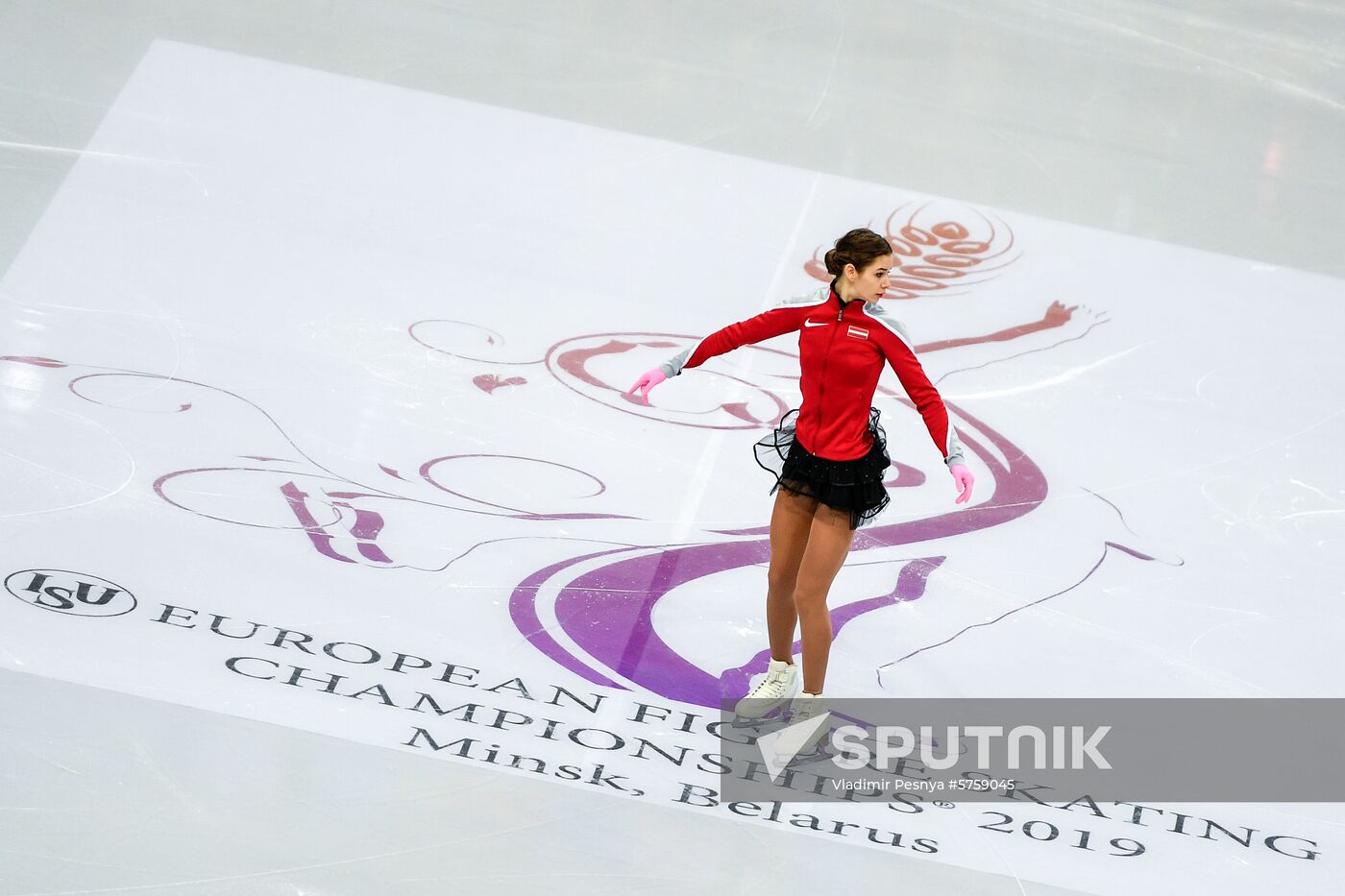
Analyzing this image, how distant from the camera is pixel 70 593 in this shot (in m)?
3.63

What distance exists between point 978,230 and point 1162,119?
46.8 inches

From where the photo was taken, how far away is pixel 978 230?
526 cm

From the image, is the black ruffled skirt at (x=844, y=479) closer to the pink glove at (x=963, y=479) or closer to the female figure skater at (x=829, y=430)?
the female figure skater at (x=829, y=430)

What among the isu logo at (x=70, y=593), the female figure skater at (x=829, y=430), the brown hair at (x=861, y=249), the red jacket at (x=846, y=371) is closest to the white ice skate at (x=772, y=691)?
the female figure skater at (x=829, y=430)

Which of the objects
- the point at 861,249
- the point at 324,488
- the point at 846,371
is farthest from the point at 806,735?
the point at 324,488

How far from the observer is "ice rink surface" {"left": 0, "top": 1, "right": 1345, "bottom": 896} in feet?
10.8

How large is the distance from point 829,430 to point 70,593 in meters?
1.77

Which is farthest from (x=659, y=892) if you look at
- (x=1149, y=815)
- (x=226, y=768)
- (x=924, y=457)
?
(x=924, y=457)

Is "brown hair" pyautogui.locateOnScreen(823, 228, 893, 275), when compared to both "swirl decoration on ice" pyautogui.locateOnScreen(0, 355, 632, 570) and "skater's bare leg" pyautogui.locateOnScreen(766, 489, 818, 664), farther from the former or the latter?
"swirl decoration on ice" pyautogui.locateOnScreen(0, 355, 632, 570)

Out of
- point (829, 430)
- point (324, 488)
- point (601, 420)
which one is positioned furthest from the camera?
point (601, 420)

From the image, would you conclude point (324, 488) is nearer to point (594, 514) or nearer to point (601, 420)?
point (594, 514)

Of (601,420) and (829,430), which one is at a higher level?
(601,420)

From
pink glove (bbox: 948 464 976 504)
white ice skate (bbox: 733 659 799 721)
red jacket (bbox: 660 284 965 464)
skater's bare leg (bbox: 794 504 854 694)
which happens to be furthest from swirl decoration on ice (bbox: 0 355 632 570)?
pink glove (bbox: 948 464 976 504)

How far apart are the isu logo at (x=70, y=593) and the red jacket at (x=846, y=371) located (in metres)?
1.61
